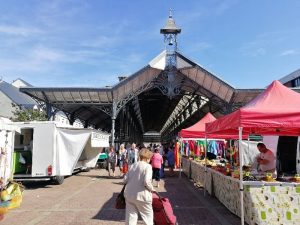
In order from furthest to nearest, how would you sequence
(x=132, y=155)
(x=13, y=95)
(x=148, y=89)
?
(x=13, y=95) → (x=148, y=89) → (x=132, y=155)

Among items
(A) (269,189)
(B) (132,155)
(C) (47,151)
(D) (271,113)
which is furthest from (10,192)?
(B) (132,155)

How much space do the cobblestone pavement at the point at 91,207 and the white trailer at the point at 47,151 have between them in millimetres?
655

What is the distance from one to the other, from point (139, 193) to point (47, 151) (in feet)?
30.6

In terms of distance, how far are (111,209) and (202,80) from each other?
55.2 ft

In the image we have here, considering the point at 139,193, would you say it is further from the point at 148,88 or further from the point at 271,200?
the point at 148,88

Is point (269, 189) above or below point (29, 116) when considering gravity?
below

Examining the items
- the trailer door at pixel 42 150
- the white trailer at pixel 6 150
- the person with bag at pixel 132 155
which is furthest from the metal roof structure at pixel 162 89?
the white trailer at pixel 6 150

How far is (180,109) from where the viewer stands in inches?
1645

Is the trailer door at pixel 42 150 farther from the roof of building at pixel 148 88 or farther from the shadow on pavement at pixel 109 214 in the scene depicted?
the roof of building at pixel 148 88

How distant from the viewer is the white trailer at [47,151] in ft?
48.1

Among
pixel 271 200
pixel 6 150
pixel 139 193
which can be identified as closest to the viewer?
pixel 139 193

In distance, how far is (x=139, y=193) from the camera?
618 cm

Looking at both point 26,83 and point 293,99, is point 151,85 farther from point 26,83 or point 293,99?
point 26,83

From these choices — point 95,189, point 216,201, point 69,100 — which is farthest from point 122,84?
point 216,201
